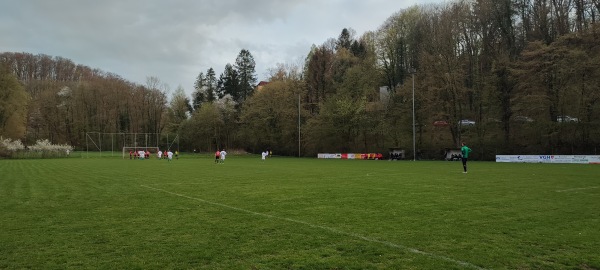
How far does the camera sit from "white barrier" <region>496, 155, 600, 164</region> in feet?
119

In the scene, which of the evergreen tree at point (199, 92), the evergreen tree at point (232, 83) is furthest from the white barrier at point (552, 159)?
the evergreen tree at point (199, 92)

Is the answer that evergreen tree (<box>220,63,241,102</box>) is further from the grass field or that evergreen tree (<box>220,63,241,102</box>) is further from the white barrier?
the grass field

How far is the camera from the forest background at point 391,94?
4062 cm

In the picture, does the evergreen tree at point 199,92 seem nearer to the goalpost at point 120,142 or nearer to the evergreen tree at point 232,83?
the evergreen tree at point 232,83

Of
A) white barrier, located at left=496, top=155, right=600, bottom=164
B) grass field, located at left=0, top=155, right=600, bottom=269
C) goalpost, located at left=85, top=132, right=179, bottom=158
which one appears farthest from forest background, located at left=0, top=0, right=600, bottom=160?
grass field, located at left=0, top=155, right=600, bottom=269

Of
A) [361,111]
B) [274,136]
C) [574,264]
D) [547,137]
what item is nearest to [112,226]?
[574,264]

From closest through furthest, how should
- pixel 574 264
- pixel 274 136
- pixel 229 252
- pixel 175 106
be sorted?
pixel 574 264
pixel 229 252
pixel 274 136
pixel 175 106

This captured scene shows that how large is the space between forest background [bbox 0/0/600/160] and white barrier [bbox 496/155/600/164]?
101 inches

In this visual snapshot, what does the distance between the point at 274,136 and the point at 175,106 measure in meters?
27.2

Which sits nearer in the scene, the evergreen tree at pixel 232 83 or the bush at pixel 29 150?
the bush at pixel 29 150

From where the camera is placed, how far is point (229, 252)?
21.2 feet

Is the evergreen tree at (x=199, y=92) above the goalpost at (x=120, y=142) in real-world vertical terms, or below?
above

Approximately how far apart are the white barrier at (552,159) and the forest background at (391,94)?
257cm

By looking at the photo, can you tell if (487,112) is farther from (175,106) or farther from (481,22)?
(175,106)
